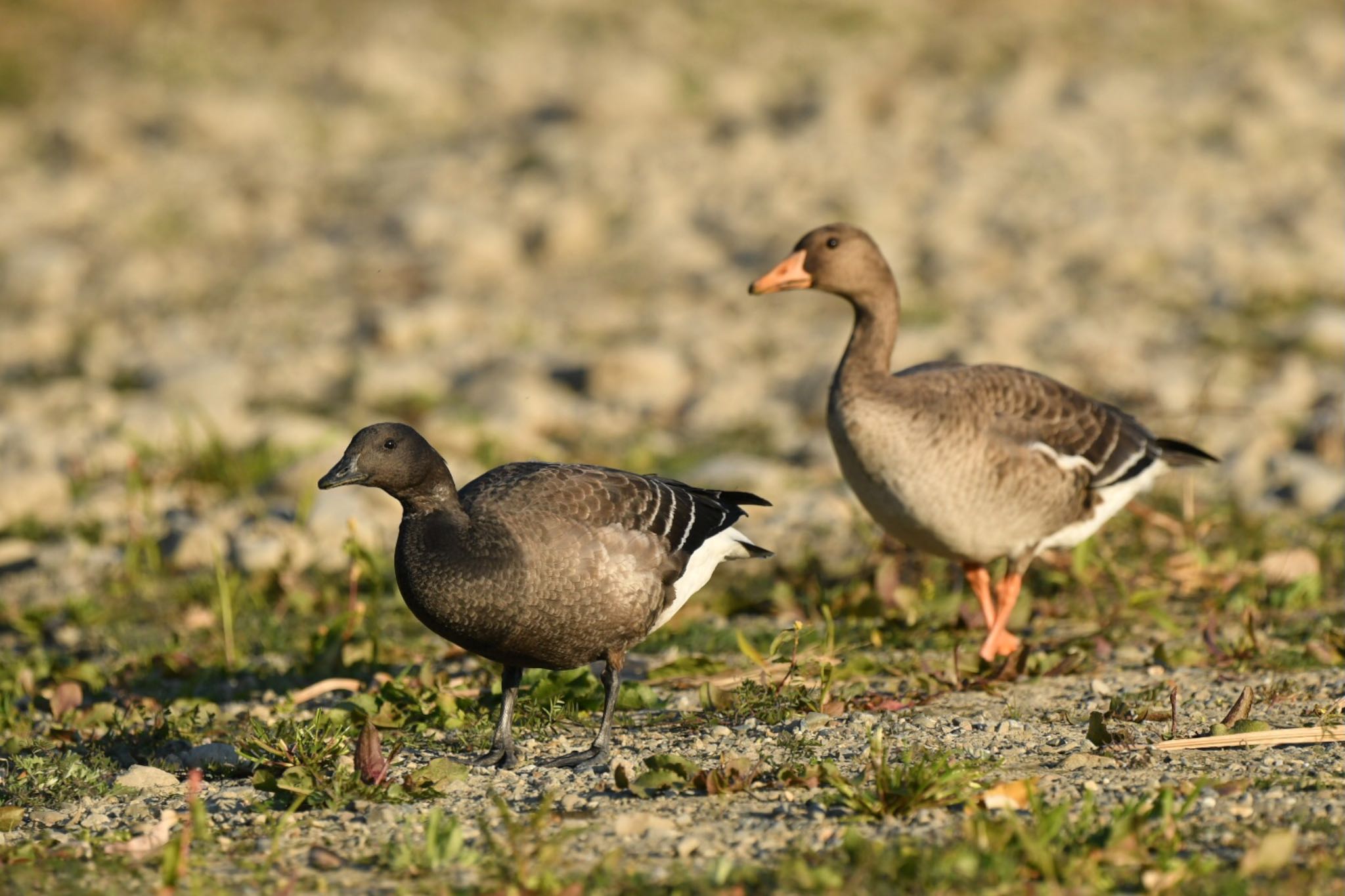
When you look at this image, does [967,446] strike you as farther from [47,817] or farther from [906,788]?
[47,817]

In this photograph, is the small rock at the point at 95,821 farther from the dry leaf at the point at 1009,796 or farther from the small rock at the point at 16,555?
the small rock at the point at 16,555

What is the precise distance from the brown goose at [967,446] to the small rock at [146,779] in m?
3.50

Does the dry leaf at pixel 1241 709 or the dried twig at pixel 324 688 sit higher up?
the dry leaf at pixel 1241 709

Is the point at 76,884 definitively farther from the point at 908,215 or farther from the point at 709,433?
the point at 908,215

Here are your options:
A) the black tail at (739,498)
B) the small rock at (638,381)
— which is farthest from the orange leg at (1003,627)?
the small rock at (638,381)

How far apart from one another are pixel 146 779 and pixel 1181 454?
222 inches

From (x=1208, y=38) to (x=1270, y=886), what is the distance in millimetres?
17978

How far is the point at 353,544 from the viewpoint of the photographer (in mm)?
7523

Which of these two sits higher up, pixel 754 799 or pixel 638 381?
pixel 638 381

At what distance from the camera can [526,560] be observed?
607cm

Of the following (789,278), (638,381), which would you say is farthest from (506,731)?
(638,381)

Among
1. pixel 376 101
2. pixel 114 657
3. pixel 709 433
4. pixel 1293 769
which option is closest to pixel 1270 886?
pixel 1293 769

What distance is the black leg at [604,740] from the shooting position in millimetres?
6012

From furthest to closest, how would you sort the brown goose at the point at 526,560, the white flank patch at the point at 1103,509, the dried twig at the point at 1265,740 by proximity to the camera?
the white flank patch at the point at 1103,509
the brown goose at the point at 526,560
the dried twig at the point at 1265,740
